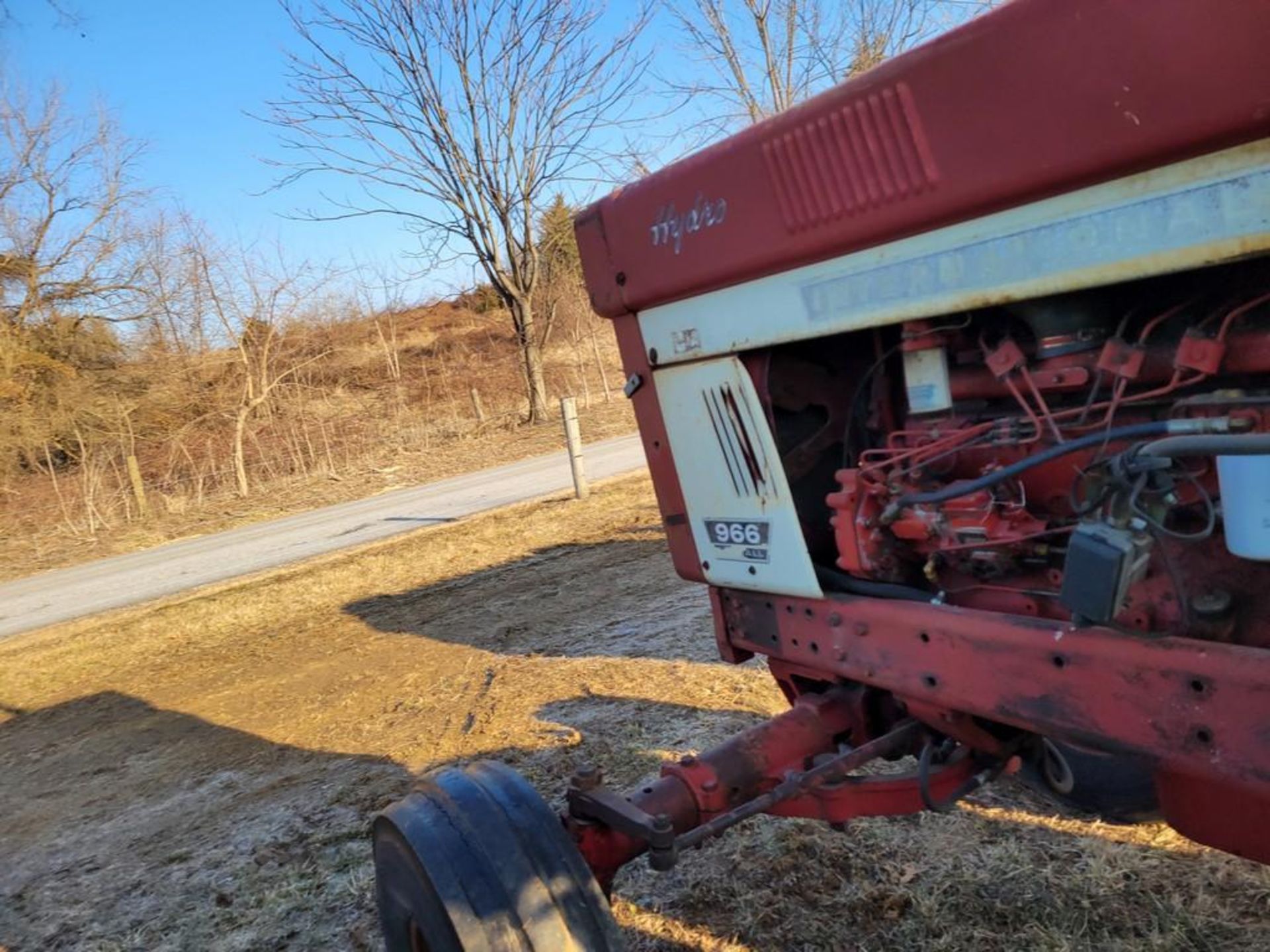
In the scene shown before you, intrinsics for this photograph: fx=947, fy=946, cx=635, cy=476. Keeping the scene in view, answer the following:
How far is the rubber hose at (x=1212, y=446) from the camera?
1.28 meters

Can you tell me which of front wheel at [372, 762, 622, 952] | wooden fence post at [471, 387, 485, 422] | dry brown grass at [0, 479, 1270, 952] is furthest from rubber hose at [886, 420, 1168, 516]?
wooden fence post at [471, 387, 485, 422]

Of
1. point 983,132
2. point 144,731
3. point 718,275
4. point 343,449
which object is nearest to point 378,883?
point 718,275

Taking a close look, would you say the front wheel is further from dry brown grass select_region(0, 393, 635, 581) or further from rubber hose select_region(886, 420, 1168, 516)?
dry brown grass select_region(0, 393, 635, 581)

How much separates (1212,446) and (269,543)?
39.4ft

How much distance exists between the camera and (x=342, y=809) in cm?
380

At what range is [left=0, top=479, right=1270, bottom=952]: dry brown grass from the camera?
2510mm

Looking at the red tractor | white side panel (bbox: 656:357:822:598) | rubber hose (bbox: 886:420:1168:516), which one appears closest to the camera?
the red tractor

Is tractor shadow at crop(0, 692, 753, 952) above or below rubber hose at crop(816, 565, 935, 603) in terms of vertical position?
below

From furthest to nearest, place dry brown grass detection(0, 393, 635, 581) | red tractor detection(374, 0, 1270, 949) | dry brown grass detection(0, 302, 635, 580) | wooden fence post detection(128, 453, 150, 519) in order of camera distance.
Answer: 1. wooden fence post detection(128, 453, 150, 519)
2. dry brown grass detection(0, 302, 635, 580)
3. dry brown grass detection(0, 393, 635, 581)
4. red tractor detection(374, 0, 1270, 949)

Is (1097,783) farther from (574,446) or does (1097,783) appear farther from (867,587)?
(574,446)

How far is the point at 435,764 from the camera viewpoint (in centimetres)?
408

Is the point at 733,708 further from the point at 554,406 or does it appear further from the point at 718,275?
the point at 554,406

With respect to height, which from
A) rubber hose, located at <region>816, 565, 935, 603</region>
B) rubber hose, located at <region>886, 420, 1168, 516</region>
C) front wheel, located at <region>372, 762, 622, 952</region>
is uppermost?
rubber hose, located at <region>886, 420, 1168, 516</region>

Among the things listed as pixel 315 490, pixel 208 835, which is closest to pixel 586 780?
pixel 208 835
